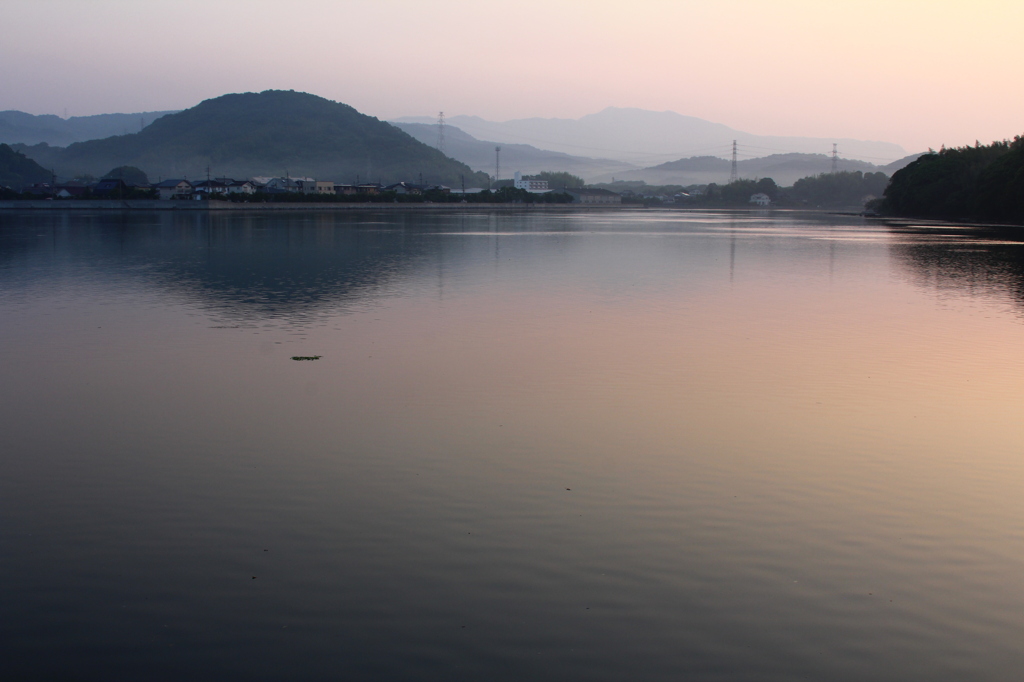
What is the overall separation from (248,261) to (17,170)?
18699 centimetres

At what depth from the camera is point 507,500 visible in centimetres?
567

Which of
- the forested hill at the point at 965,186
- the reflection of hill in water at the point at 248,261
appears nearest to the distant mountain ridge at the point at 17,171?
the reflection of hill in water at the point at 248,261

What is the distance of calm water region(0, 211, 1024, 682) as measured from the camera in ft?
12.9

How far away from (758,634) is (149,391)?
700 centimetres

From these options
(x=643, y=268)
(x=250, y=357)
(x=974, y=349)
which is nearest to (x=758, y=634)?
(x=250, y=357)

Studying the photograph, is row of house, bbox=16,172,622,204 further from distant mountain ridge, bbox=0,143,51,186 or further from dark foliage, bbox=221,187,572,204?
distant mountain ridge, bbox=0,143,51,186

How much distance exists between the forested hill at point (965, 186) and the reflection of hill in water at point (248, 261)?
43.8 m

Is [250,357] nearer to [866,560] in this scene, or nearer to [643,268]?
[866,560]

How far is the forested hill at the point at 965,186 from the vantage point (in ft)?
194

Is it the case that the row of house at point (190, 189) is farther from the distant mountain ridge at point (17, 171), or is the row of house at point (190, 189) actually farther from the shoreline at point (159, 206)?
the distant mountain ridge at point (17, 171)

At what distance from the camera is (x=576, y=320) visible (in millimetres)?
14180

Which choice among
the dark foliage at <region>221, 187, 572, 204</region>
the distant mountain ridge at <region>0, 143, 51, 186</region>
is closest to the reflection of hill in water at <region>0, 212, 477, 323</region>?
the dark foliage at <region>221, 187, 572, 204</region>

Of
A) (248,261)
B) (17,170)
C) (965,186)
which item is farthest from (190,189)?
(248,261)

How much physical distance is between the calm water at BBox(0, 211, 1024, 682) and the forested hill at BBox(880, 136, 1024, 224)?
54.7 meters
